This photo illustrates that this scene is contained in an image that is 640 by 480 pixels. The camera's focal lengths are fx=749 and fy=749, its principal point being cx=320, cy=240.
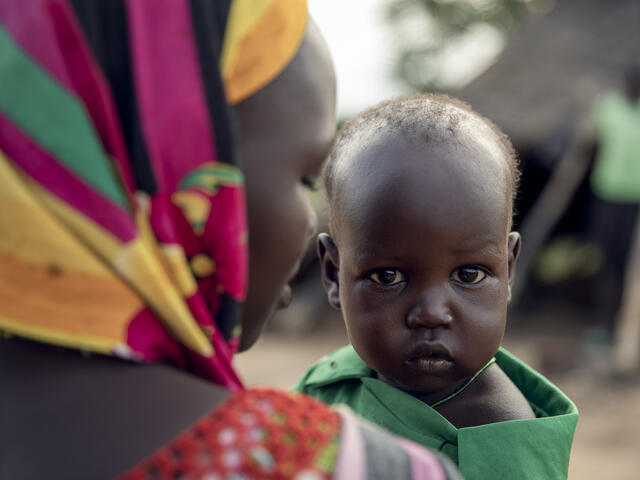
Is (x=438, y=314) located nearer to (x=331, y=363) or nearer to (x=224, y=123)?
(x=331, y=363)

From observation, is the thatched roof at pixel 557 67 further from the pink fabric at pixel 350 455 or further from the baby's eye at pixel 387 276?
the pink fabric at pixel 350 455

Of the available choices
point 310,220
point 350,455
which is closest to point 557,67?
point 310,220

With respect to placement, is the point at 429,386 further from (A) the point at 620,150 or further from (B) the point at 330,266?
(A) the point at 620,150

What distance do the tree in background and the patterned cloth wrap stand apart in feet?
73.9

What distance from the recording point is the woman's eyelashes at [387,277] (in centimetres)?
184

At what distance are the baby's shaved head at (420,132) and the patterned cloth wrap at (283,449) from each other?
3.02 ft

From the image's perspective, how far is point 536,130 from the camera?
31.8 ft

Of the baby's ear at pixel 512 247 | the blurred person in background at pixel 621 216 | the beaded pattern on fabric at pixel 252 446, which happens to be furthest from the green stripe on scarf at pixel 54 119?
the blurred person in background at pixel 621 216

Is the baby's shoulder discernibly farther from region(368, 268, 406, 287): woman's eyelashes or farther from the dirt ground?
the dirt ground

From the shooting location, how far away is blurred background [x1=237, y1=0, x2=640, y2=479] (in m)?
7.38

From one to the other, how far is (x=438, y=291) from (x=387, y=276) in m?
0.13

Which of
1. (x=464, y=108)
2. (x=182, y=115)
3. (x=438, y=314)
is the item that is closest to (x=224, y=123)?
(x=182, y=115)

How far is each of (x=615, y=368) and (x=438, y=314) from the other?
20.4 feet

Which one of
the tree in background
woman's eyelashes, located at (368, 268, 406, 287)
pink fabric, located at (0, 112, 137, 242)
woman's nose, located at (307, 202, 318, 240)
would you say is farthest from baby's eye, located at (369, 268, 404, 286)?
the tree in background
